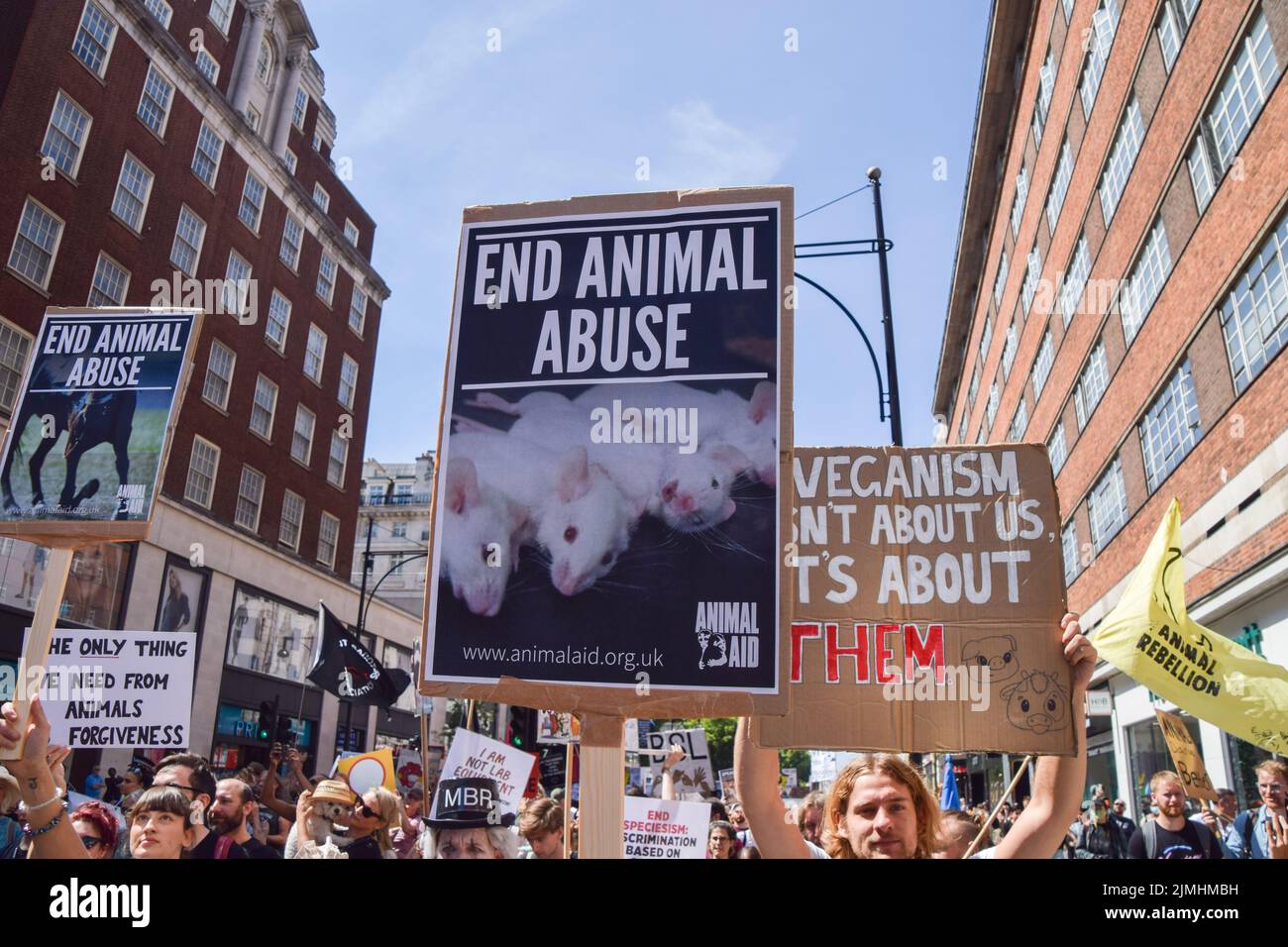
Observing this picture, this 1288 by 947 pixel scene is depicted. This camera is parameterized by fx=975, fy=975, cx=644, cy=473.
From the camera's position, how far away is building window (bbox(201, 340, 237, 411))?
28952 millimetres

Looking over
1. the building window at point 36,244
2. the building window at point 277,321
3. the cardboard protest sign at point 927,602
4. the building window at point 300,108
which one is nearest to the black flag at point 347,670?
the cardboard protest sign at point 927,602

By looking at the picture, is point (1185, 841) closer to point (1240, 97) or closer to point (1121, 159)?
point (1240, 97)

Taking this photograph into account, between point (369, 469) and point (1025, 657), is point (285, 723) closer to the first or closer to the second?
point (1025, 657)

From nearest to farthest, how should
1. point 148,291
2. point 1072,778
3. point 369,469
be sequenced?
point 1072,778
point 148,291
point 369,469

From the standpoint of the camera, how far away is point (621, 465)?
303cm

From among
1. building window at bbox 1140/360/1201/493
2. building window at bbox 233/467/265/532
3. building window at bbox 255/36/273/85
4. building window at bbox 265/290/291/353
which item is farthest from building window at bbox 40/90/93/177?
building window at bbox 1140/360/1201/493

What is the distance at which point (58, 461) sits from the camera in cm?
536

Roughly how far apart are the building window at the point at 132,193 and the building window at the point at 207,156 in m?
2.33

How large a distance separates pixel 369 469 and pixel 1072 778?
314 feet

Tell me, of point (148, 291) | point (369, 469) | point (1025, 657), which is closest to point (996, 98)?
point (148, 291)

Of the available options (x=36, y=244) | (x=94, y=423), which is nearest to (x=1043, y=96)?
(x=36, y=244)

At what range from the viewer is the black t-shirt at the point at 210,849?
565 centimetres

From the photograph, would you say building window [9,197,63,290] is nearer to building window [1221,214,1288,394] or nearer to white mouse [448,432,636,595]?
white mouse [448,432,636,595]

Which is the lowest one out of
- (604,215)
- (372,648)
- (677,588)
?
(677,588)
